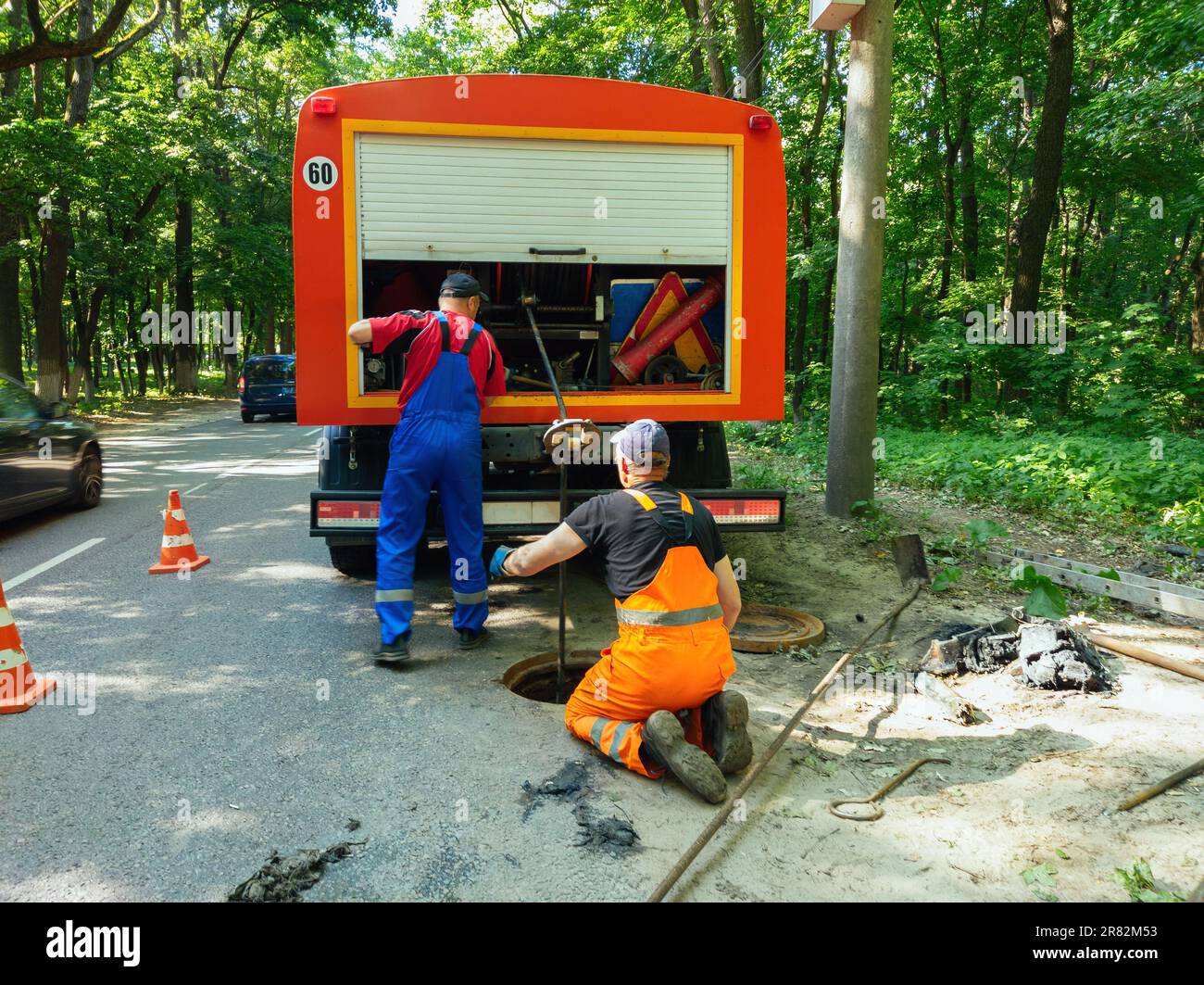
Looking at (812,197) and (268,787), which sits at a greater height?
(812,197)

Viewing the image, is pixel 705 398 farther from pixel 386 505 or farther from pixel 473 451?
pixel 386 505

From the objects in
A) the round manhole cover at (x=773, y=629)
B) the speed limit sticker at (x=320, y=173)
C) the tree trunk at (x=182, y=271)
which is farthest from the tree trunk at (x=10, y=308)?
the round manhole cover at (x=773, y=629)

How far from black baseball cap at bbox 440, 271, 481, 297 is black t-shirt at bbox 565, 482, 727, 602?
6.17 ft

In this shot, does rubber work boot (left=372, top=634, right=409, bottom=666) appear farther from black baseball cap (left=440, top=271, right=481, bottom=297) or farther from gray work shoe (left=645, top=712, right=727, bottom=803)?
black baseball cap (left=440, top=271, right=481, bottom=297)

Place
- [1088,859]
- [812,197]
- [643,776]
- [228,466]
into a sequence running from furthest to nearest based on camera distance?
1. [812,197]
2. [228,466]
3. [643,776]
4. [1088,859]

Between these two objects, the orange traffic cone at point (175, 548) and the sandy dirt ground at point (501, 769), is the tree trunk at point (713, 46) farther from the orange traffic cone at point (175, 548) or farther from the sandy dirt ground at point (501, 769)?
the orange traffic cone at point (175, 548)

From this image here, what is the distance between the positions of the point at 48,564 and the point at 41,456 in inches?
78.3

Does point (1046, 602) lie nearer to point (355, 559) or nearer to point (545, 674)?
point (545, 674)
